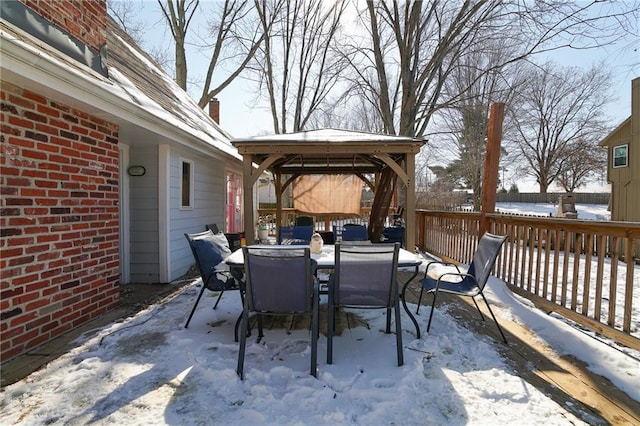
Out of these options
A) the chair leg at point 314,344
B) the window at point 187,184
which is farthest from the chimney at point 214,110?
the chair leg at point 314,344

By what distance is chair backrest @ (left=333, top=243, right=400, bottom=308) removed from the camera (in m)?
2.50

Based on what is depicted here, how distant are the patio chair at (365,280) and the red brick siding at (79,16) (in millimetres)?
3200

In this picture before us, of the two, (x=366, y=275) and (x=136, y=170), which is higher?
(x=136, y=170)

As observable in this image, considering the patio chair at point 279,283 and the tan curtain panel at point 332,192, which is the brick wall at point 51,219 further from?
the tan curtain panel at point 332,192

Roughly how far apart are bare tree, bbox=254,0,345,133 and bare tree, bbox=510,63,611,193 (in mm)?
12589

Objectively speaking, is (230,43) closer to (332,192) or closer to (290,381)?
(332,192)

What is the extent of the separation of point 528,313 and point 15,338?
4693 millimetres

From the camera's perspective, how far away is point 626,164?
29.8 ft

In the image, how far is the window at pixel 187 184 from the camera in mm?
5555

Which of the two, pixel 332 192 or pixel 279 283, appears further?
pixel 332 192

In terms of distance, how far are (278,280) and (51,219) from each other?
210cm

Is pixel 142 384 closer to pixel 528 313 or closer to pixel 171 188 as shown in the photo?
pixel 171 188

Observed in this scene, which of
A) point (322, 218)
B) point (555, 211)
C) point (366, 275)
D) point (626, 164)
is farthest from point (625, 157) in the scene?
point (555, 211)

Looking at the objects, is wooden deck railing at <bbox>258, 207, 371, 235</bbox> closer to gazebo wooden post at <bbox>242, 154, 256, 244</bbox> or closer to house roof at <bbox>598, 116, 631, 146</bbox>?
gazebo wooden post at <bbox>242, 154, 256, 244</bbox>
